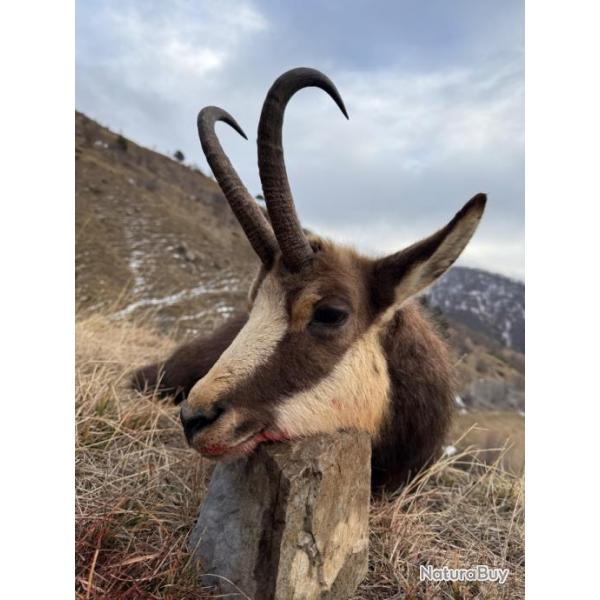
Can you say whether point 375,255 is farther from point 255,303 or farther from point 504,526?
point 504,526

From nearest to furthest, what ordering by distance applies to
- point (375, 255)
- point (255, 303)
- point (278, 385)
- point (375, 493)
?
point (278, 385)
point (255, 303)
point (375, 255)
point (375, 493)

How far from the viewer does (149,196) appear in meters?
6.15

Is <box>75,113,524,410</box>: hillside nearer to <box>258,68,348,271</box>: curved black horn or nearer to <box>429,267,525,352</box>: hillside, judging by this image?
<box>429,267,525,352</box>: hillside

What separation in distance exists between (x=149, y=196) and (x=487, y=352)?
3884mm

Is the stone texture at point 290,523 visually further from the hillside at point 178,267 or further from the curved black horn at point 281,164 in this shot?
the hillside at point 178,267

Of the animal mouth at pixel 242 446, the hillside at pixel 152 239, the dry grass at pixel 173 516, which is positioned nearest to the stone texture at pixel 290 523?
the animal mouth at pixel 242 446

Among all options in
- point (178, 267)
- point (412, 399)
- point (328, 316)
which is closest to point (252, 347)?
point (328, 316)

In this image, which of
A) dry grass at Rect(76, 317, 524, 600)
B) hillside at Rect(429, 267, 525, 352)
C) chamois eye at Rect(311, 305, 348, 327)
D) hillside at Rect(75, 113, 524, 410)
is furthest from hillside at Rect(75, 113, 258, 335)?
chamois eye at Rect(311, 305, 348, 327)

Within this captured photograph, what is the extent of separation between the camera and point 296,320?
2654mm

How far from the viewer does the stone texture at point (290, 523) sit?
8.02 feet

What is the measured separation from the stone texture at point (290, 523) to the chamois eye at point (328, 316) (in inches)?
20.7

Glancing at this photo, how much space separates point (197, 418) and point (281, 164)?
1.17 metres

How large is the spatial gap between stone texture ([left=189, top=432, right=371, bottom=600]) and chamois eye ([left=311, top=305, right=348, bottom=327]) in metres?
0.53
